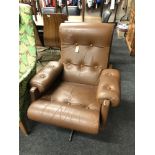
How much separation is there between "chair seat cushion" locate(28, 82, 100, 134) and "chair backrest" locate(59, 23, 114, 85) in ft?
0.53

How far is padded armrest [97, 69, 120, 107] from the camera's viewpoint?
115 cm

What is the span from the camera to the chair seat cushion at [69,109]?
113 cm

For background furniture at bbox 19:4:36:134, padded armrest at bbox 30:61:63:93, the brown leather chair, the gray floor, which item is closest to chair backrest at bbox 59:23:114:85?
the brown leather chair

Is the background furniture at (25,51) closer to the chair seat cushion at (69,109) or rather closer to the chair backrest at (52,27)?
the chair seat cushion at (69,109)

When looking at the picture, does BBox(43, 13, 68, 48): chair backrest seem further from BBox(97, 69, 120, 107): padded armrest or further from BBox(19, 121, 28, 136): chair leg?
BBox(19, 121, 28, 136): chair leg

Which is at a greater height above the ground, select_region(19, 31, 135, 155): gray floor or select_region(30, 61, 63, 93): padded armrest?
select_region(30, 61, 63, 93): padded armrest

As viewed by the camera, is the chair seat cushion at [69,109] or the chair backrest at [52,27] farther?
the chair backrest at [52,27]

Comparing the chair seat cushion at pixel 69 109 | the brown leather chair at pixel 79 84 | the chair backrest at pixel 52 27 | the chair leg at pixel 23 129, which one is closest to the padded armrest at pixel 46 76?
the brown leather chair at pixel 79 84

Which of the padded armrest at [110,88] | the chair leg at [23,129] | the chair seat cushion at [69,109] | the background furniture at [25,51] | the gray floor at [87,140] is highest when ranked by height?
the background furniture at [25,51]

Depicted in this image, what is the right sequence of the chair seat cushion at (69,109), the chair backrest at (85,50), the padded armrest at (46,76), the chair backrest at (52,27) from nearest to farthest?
the chair seat cushion at (69,109)
the padded armrest at (46,76)
the chair backrest at (85,50)
the chair backrest at (52,27)

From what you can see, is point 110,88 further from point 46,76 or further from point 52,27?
point 52,27

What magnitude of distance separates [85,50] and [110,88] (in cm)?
54

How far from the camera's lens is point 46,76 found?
4.61ft
